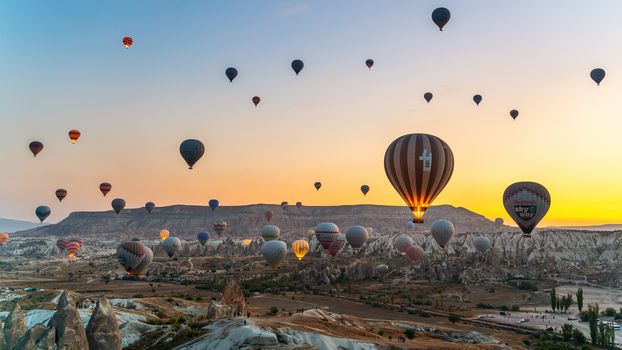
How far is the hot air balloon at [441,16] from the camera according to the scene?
190 feet

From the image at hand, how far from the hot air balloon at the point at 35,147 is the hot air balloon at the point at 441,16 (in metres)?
68.2

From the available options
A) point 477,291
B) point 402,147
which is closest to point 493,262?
point 477,291

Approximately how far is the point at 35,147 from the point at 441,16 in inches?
2728

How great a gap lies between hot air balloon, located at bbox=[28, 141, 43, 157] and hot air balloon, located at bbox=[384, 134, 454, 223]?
6471 centimetres

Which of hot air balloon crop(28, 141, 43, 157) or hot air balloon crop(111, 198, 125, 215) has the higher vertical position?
hot air balloon crop(28, 141, 43, 157)

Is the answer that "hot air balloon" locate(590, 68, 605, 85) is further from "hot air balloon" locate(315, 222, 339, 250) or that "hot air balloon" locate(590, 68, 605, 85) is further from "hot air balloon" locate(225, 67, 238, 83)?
"hot air balloon" locate(225, 67, 238, 83)

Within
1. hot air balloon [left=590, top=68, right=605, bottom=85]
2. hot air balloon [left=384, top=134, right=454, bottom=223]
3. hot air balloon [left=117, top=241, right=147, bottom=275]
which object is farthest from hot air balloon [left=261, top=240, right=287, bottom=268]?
hot air balloon [left=590, top=68, right=605, bottom=85]

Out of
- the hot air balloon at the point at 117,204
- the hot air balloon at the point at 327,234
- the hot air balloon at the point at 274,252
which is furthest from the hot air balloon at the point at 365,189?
the hot air balloon at the point at 117,204

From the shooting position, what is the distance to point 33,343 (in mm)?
25203

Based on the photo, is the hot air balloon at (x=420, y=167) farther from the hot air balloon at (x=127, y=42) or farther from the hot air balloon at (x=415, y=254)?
the hot air balloon at (x=415, y=254)

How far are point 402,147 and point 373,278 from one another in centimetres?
7558

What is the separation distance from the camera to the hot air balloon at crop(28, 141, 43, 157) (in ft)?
270

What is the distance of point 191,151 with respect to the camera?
6988 cm

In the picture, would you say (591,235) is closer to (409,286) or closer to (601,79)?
(409,286)
